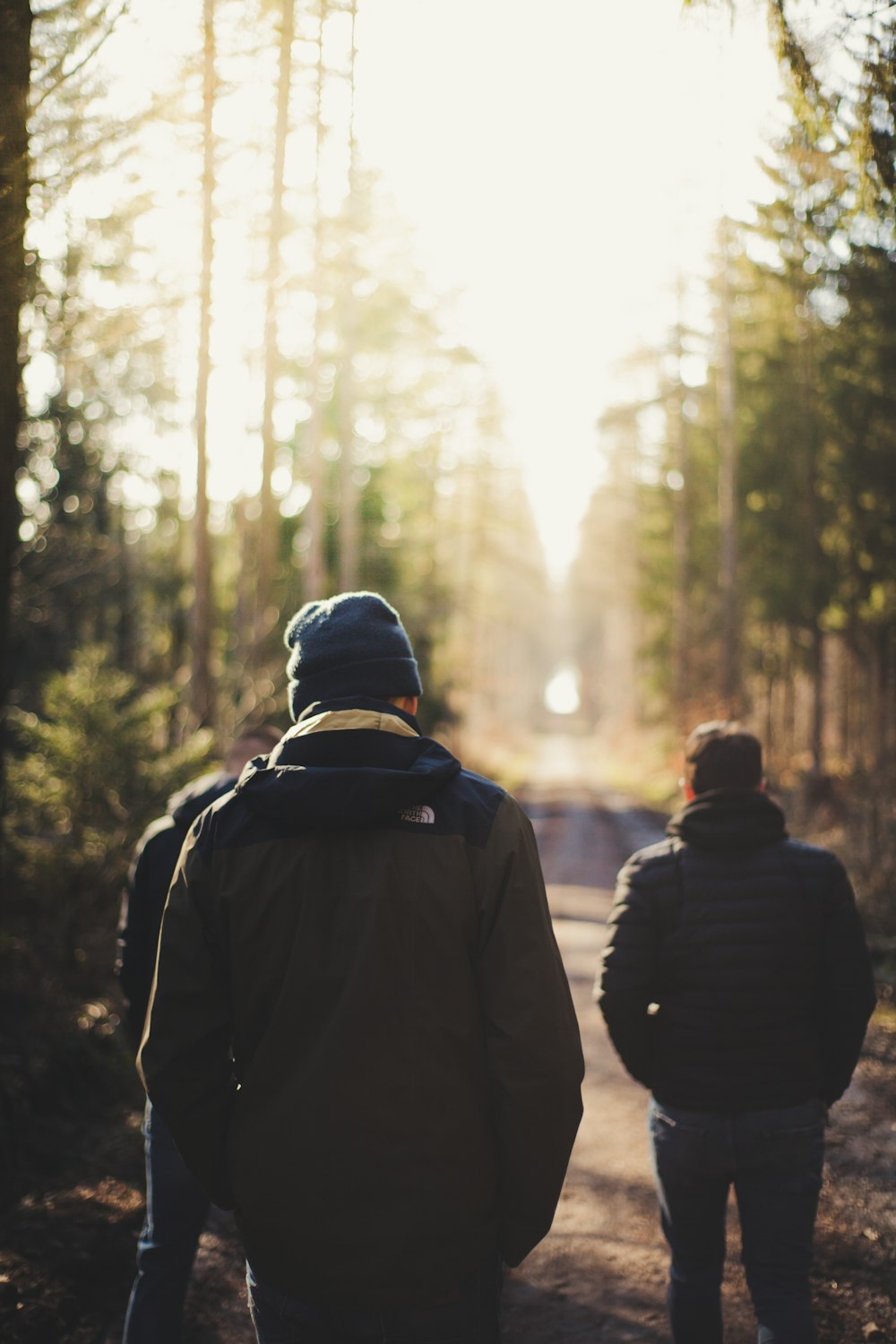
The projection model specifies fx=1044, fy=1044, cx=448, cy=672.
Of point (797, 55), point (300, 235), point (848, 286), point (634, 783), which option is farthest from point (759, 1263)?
point (634, 783)

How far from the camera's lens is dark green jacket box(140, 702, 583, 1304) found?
2234 millimetres

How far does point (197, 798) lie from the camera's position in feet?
12.4

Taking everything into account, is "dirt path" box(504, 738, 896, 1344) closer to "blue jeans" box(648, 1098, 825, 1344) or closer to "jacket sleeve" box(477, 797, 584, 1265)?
"blue jeans" box(648, 1098, 825, 1344)

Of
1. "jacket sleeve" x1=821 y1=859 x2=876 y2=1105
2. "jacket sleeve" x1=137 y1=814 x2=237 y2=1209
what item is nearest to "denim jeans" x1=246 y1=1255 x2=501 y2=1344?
"jacket sleeve" x1=137 y1=814 x2=237 y2=1209

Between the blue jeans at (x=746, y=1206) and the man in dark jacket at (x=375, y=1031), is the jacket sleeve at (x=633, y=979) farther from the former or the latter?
the man in dark jacket at (x=375, y=1031)

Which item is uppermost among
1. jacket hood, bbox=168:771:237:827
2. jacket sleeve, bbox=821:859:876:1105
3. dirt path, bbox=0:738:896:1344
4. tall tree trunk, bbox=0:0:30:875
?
tall tree trunk, bbox=0:0:30:875

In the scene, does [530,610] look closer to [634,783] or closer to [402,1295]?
[634,783]

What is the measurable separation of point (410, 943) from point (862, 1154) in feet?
15.2

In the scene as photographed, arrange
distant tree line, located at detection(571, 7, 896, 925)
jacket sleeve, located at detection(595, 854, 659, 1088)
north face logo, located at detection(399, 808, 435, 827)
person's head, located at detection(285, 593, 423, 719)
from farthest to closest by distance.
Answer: distant tree line, located at detection(571, 7, 896, 925) → jacket sleeve, located at detection(595, 854, 659, 1088) → person's head, located at detection(285, 593, 423, 719) → north face logo, located at detection(399, 808, 435, 827)

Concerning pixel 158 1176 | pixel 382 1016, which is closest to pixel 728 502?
pixel 158 1176

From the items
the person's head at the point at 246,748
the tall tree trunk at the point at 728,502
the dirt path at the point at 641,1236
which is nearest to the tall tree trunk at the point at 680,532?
the tall tree trunk at the point at 728,502

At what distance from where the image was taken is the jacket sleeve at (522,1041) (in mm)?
2289

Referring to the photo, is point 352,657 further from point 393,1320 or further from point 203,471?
point 203,471

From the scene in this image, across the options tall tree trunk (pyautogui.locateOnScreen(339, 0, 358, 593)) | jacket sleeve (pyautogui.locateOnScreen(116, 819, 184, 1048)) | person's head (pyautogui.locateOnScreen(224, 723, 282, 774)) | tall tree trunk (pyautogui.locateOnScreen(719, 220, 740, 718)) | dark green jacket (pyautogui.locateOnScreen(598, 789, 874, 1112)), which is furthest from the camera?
tall tree trunk (pyautogui.locateOnScreen(719, 220, 740, 718))
